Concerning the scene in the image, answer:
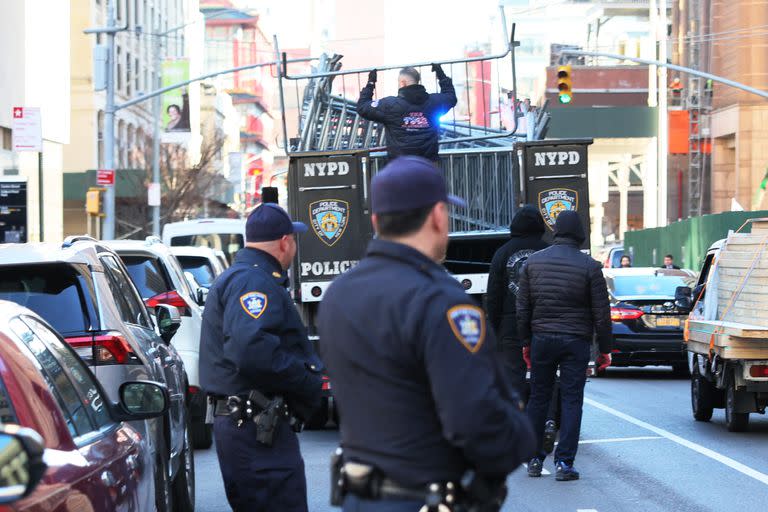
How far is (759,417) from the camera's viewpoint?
1520 centimetres

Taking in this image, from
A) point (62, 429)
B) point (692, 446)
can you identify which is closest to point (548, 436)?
point (692, 446)

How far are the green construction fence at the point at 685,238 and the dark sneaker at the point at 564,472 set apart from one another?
22.0 m

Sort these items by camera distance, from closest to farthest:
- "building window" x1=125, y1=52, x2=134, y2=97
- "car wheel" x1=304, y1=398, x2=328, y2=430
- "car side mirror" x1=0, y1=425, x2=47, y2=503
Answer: "car side mirror" x1=0, y1=425, x2=47, y2=503 → "car wheel" x1=304, y1=398, x2=328, y2=430 → "building window" x1=125, y1=52, x2=134, y2=97

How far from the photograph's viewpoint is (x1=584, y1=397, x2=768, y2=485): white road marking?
35.1ft

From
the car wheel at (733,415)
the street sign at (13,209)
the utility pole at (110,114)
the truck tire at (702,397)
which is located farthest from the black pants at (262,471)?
the utility pole at (110,114)

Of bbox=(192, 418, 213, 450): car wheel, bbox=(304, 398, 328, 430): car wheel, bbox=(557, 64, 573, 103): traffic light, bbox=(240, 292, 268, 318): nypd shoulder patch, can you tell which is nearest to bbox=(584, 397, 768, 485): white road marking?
bbox=(304, 398, 328, 430): car wheel

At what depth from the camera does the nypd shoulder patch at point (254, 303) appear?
6.12 m

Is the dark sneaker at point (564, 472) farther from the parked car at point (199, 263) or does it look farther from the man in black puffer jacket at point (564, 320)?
the parked car at point (199, 263)

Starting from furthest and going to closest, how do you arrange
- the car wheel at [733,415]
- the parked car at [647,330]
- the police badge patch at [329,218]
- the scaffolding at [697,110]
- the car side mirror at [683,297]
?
the scaffolding at [697,110]
the parked car at [647,330]
the car side mirror at [683,297]
the car wheel at [733,415]
the police badge patch at [329,218]

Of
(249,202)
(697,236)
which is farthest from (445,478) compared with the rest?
(249,202)

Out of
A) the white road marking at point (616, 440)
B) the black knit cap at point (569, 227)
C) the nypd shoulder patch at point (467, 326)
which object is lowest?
the white road marking at point (616, 440)

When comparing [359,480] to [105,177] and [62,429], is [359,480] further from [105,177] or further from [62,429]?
[105,177]

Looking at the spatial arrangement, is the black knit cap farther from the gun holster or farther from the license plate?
the license plate

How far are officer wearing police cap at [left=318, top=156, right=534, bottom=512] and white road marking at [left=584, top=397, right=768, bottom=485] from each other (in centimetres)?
697
